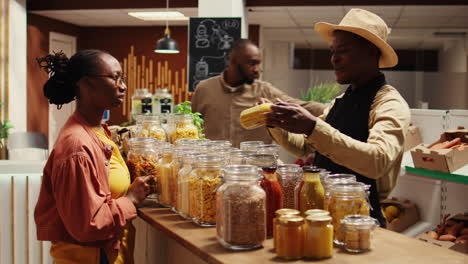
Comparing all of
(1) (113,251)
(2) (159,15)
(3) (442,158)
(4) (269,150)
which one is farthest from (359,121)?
(2) (159,15)

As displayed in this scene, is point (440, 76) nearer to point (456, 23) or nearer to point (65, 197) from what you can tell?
point (456, 23)

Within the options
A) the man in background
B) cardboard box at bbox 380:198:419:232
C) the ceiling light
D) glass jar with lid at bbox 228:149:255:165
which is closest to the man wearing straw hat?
glass jar with lid at bbox 228:149:255:165

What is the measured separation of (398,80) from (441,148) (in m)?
5.52

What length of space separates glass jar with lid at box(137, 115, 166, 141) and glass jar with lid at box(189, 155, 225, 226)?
32.2 inches

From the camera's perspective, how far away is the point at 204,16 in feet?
22.7

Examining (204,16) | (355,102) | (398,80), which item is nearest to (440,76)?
(398,80)

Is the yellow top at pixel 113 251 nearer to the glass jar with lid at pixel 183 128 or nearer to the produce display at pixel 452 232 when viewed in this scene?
the glass jar with lid at pixel 183 128

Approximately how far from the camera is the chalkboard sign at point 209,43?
6367 mm

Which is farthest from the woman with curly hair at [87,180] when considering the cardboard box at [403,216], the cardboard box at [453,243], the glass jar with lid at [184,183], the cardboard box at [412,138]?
the cardboard box at [412,138]

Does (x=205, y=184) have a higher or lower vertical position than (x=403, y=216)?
higher

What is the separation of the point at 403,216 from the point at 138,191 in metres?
2.67

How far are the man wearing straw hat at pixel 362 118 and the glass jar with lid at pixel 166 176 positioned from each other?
446 millimetres

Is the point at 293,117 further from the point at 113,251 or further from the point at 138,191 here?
the point at 113,251

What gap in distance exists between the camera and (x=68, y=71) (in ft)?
6.81
